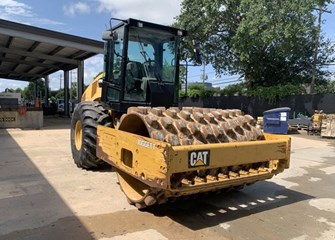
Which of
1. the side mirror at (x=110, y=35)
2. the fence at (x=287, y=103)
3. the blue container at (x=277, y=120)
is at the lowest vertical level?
the blue container at (x=277, y=120)

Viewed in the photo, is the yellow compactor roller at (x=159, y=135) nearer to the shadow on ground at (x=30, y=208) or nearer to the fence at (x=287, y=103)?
the shadow on ground at (x=30, y=208)

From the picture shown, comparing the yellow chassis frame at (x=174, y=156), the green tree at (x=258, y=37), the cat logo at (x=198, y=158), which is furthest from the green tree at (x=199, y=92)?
the cat logo at (x=198, y=158)

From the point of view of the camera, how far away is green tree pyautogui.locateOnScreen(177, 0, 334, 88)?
1839cm

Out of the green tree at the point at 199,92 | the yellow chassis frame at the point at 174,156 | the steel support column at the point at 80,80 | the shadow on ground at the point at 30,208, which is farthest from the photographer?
the green tree at the point at 199,92

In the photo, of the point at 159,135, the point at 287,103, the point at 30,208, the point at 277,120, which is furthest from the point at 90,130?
the point at 287,103

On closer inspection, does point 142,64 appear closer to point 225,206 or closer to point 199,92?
point 225,206

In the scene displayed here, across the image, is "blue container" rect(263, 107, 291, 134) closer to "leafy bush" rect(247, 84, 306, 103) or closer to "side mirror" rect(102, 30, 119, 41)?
"leafy bush" rect(247, 84, 306, 103)

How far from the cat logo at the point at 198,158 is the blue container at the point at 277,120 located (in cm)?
1216

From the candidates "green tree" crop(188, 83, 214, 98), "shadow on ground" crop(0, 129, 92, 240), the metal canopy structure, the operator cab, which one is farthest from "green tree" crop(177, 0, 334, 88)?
"shadow on ground" crop(0, 129, 92, 240)

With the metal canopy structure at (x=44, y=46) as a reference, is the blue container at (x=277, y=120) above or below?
below

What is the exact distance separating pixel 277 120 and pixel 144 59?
1077 centimetres

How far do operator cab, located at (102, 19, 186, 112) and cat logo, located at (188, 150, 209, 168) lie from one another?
2560 millimetres

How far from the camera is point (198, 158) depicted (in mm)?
3986

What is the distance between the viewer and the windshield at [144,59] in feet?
21.1
